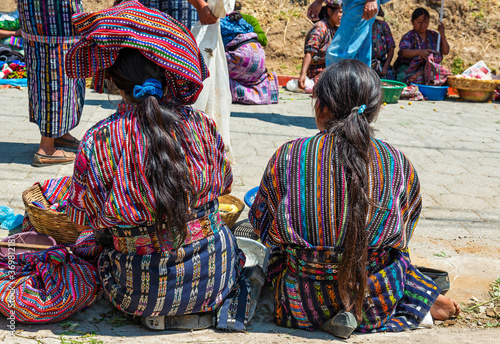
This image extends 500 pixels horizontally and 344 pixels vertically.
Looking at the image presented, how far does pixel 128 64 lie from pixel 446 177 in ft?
11.3

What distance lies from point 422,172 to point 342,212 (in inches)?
115

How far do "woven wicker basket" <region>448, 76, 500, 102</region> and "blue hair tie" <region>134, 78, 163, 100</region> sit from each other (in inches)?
300

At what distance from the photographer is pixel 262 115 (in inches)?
272

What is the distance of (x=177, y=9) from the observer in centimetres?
395

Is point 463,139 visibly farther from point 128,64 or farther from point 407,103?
point 128,64

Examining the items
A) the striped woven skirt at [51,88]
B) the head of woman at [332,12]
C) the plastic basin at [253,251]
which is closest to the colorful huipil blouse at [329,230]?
the plastic basin at [253,251]

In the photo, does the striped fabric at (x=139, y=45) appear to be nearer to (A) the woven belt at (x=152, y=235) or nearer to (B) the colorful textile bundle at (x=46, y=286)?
(A) the woven belt at (x=152, y=235)

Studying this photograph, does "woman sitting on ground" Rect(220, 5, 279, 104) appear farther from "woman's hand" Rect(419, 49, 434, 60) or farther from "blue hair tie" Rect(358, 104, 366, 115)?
A: "blue hair tie" Rect(358, 104, 366, 115)

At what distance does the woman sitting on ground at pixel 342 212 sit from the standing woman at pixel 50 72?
2.61m

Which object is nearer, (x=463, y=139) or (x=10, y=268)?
(x=10, y=268)

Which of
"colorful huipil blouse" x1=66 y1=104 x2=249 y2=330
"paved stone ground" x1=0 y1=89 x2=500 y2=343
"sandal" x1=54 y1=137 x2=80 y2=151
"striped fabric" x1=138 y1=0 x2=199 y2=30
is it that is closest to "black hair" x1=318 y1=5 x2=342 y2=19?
"paved stone ground" x1=0 y1=89 x2=500 y2=343

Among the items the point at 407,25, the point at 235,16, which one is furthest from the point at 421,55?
the point at 235,16

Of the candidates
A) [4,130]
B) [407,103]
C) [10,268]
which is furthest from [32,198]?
[407,103]

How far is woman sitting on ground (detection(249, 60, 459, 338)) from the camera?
2.10 m
